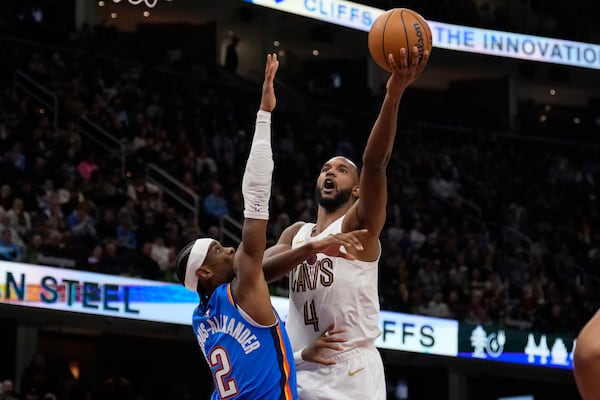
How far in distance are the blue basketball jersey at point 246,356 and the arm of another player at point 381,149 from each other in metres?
0.70

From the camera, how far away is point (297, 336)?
229 inches

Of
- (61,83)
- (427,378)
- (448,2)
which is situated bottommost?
(427,378)

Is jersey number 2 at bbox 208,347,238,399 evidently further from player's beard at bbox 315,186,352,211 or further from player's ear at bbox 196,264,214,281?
player's beard at bbox 315,186,352,211

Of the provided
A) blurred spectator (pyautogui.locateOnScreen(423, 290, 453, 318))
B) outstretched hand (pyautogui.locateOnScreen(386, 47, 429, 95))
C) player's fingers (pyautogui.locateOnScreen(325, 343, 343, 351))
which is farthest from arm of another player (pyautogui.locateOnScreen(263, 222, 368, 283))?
blurred spectator (pyautogui.locateOnScreen(423, 290, 453, 318))

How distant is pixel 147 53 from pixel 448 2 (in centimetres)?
863

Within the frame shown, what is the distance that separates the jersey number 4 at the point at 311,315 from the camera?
18.7 ft

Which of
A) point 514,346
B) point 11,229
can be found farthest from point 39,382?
point 514,346

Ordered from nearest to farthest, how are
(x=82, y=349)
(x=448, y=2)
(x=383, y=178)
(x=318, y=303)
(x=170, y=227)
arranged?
(x=383, y=178) < (x=318, y=303) < (x=170, y=227) < (x=82, y=349) < (x=448, y=2)

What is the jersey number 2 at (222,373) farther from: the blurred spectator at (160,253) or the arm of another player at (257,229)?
the blurred spectator at (160,253)

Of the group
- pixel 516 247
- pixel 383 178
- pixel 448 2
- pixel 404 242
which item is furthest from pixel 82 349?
pixel 383 178

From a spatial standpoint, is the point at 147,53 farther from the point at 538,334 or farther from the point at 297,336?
the point at 297,336

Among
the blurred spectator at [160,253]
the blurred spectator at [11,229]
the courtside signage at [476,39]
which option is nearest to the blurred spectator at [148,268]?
the blurred spectator at [160,253]

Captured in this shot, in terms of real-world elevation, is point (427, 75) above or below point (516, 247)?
above

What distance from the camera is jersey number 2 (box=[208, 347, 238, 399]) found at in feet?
16.9
